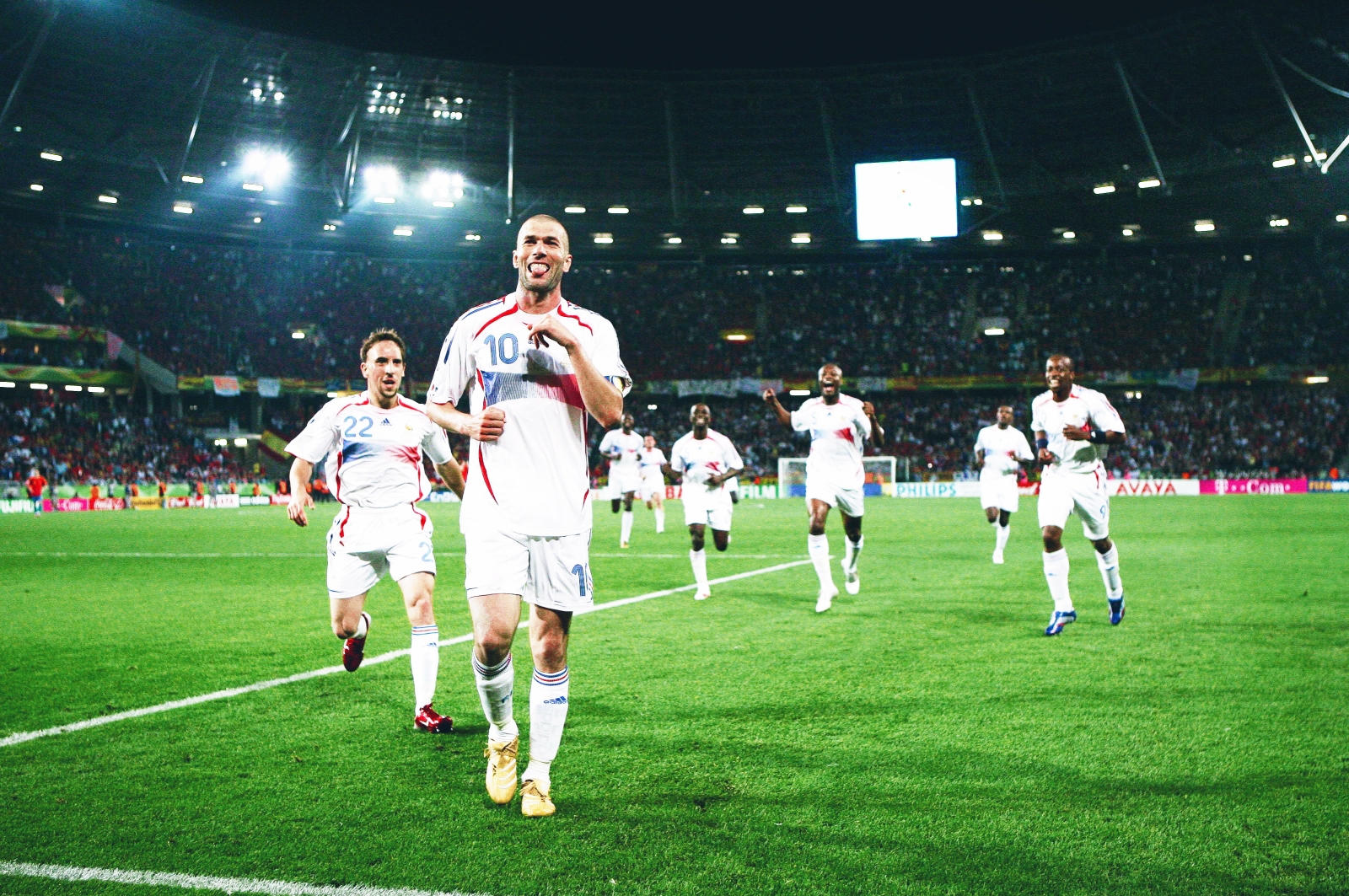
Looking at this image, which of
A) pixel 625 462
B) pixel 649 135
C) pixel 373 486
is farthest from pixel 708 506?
pixel 649 135

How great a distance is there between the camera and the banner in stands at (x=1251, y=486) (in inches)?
1698

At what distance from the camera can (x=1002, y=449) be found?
17.6 meters

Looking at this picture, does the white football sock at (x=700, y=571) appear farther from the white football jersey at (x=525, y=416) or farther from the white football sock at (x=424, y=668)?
the white football jersey at (x=525, y=416)

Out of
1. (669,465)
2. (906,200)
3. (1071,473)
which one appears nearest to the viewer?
(1071,473)

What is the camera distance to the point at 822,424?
11711mm

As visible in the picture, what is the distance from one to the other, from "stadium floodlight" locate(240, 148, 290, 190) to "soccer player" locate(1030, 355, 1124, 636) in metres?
38.9

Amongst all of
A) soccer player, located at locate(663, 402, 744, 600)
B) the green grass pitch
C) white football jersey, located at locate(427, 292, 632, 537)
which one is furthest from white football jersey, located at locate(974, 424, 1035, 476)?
white football jersey, located at locate(427, 292, 632, 537)

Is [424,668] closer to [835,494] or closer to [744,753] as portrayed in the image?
[744,753]

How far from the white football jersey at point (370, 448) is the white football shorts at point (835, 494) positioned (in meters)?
5.74

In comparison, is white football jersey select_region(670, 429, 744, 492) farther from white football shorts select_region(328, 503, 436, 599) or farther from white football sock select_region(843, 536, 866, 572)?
white football shorts select_region(328, 503, 436, 599)

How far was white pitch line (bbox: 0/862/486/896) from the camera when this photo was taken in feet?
11.3

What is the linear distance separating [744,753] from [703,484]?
8.03 m

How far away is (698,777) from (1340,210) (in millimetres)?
51743

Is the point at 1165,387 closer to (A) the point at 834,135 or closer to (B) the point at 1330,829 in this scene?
(A) the point at 834,135
